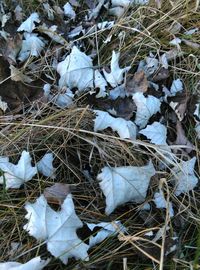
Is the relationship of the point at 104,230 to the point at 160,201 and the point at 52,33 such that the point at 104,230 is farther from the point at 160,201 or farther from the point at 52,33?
the point at 52,33

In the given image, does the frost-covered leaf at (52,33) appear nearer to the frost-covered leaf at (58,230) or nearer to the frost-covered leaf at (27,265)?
the frost-covered leaf at (58,230)

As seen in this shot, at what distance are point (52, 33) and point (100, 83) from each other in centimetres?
36

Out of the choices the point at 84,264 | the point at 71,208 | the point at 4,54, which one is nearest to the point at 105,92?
the point at 4,54

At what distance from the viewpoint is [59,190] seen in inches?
53.9

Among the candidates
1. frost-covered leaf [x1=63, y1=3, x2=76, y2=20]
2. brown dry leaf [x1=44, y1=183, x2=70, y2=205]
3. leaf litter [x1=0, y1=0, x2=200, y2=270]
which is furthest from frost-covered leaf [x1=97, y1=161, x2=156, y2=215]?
frost-covered leaf [x1=63, y1=3, x2=76, y2=20]

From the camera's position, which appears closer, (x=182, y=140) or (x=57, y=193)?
(x=57, y=193)

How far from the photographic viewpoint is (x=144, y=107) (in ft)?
5.27

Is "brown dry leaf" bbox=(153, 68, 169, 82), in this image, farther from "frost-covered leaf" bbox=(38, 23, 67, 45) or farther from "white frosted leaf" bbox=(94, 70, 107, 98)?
"frost-covered leaf" bbox=(38, 23, 67, 45)

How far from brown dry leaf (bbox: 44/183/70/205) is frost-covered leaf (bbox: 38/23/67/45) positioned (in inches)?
27.6

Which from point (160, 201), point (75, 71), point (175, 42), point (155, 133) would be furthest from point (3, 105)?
point (175, 42)

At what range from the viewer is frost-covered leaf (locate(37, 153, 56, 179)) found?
1.45 metres

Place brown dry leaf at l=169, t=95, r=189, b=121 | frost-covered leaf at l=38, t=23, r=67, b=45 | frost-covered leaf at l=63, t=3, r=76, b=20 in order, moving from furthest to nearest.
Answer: frost-covered leaf at l=63, t=3, r=76, b=20 → frost-covered leaf at l=38, t=23, r=67, b=45 → brown dry leaf at l=169, t=95, r=189, b=121

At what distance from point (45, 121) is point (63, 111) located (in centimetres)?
7

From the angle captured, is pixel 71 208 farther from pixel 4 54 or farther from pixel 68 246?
pixel 4 54
